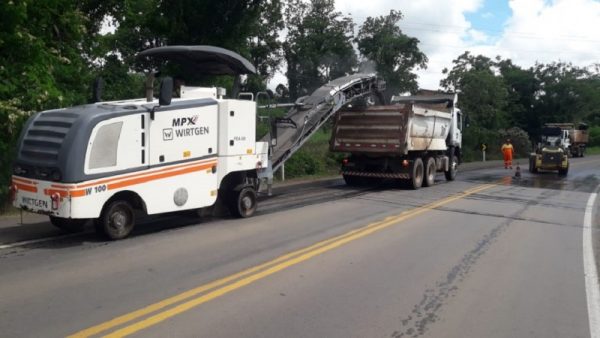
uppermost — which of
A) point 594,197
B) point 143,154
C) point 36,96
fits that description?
point 36,96

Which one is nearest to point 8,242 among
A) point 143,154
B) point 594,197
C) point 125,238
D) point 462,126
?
point 125,238

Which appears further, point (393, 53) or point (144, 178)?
point (393, 53)


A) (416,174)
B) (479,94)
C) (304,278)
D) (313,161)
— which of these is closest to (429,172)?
(416,174)

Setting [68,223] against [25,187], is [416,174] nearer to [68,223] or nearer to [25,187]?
[68,223]

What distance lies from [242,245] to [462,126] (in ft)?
56.2

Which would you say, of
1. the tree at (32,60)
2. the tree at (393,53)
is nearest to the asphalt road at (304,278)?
the tree at (32,60)

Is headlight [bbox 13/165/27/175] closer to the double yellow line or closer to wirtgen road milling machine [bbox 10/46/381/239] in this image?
wirtgen road milling machine [bbox 10/46/381/239]

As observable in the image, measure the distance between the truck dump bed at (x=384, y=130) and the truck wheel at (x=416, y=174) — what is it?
0.45 meters

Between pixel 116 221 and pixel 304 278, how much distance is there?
3.47m

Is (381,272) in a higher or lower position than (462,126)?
lower

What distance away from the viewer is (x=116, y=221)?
8.55m

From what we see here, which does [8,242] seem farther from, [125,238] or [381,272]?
[381,272]

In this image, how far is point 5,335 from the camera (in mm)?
4633

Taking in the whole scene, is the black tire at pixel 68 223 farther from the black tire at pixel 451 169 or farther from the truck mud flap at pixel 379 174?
the black tire at pixel 451 169
